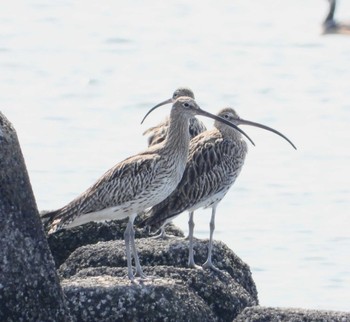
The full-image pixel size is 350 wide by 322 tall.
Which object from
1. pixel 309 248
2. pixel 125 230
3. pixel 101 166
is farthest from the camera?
pixel 101 166

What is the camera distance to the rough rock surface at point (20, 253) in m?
8.78

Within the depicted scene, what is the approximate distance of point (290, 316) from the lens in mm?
9328

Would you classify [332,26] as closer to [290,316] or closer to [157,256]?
[157,256]

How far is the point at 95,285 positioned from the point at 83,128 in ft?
47.1

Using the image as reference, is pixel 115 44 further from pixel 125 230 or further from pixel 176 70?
pixel 125 230

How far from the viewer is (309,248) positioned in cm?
1744

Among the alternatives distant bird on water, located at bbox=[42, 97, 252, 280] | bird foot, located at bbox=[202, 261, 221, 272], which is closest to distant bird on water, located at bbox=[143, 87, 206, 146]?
distant bird on water, located at bbox=[42, 97, 252, 280]

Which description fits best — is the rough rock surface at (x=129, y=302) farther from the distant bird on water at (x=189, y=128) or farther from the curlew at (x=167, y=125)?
the distant bird on water at (x=189, y=128)

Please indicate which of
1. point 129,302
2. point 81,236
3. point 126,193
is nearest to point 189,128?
point 81,236

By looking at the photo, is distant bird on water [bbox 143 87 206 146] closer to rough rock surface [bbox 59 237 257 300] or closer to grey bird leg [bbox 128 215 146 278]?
rough rock surface [bbox 59 237 257 300]

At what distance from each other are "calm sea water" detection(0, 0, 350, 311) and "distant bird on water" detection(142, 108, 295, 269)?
2.54 metres

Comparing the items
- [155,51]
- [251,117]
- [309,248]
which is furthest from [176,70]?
[309,248]

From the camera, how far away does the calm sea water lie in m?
17.6

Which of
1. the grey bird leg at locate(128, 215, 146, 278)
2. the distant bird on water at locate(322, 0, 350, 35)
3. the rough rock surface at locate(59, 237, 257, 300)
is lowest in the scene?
the distant bird on water at locate(322, 0, 350, 35)
